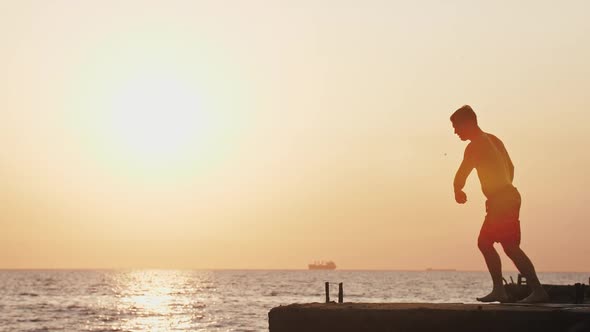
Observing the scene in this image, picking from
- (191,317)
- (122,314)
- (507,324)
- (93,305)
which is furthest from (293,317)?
(93,305)

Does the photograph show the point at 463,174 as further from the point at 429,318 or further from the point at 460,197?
the point at 429,318

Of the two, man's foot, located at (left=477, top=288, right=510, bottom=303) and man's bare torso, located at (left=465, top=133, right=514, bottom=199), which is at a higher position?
man's bare torso, located at (left=465, top=133, right=514, bottom=199)

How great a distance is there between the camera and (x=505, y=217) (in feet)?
31.0

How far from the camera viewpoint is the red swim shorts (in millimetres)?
9438

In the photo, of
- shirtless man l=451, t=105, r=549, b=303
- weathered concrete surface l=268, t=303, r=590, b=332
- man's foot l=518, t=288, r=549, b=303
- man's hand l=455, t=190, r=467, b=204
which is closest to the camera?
weathered concrete surface l=268, t=303, r=590, b=332

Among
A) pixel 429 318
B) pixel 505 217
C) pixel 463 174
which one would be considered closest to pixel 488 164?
pixel 463 174

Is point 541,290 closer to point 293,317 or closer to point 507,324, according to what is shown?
point 507,324

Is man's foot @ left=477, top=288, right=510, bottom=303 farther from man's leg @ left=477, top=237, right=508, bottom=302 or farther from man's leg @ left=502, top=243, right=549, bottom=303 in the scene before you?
man's leg @ left=502, top=243, right=549, bottom=303

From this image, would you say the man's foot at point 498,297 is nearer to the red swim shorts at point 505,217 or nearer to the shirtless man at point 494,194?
the shirtless man at point 494,194

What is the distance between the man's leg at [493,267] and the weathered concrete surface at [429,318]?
3.14ft

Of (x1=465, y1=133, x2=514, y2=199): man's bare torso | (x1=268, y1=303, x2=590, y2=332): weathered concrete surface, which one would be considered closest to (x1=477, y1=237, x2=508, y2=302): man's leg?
(x1=465, y1=133, x2=514, y2=199): man's bare torso

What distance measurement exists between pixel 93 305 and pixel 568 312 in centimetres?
10019

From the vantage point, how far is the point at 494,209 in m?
9.48

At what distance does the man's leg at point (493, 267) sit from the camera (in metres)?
9.69
